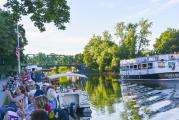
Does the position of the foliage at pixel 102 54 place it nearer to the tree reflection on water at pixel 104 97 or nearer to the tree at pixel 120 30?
the tree at pixel 120 30

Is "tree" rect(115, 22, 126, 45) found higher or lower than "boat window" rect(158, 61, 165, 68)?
higher

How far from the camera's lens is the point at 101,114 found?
107ft

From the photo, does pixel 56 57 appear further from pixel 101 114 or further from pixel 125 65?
pixel 101 114

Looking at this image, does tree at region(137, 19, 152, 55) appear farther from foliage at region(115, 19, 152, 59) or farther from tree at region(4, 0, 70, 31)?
tree at region(4, 0, 70, 31)

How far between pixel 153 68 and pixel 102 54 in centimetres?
5749

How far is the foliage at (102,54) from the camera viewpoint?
124875 mm

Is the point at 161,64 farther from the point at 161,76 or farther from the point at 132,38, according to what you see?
the point at 132,38

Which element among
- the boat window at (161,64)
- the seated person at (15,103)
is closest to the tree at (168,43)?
the boat window at (161,64)

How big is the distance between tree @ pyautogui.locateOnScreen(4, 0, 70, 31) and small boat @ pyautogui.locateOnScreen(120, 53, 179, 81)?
197ft

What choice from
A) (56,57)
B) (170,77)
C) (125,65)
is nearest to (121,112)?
(170,77)

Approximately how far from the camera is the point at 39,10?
13.7 meters

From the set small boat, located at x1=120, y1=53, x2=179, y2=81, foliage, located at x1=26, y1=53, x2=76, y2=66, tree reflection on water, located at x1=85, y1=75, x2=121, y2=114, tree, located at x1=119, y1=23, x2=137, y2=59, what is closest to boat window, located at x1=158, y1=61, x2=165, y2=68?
small boat, located at x1=120, y1=53, x2=179, y2=81

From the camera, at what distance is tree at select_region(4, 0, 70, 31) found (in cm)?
1361

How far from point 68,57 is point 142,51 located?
6737cm
